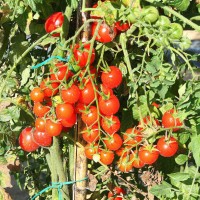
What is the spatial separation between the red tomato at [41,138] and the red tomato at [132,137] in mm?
190

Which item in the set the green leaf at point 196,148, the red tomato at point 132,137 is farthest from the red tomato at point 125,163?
the green leaf at point 196,148

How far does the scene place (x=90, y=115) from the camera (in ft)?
3.51

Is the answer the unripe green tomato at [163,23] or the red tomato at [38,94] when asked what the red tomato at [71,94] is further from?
the unripe green tomato at [163,23]

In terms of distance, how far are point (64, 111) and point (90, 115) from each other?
0.07m

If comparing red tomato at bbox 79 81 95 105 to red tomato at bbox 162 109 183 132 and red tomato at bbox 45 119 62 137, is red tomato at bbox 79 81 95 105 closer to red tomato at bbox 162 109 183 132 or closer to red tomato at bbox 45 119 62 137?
red tomato at bbox 45 119 62 137

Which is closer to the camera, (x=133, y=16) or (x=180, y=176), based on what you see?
(x=133, y=16)

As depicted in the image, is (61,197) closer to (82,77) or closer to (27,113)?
(27,113)

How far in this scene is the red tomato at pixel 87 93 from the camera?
1.04m

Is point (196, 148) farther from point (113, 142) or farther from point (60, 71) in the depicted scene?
point (60, 71)

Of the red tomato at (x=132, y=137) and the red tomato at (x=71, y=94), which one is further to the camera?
the red tomato at (x=132, y=137)

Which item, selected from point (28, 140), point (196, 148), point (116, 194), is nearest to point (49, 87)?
point (28, 140)

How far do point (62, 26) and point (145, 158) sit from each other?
0.36 meters

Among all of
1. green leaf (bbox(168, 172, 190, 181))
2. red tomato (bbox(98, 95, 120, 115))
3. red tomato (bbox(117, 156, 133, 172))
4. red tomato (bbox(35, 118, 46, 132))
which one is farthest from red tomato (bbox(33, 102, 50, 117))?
green leaf (bbox(168, 172, 190, 181))

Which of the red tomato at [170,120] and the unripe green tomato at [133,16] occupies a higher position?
the unripe green tomato at [133,16]
